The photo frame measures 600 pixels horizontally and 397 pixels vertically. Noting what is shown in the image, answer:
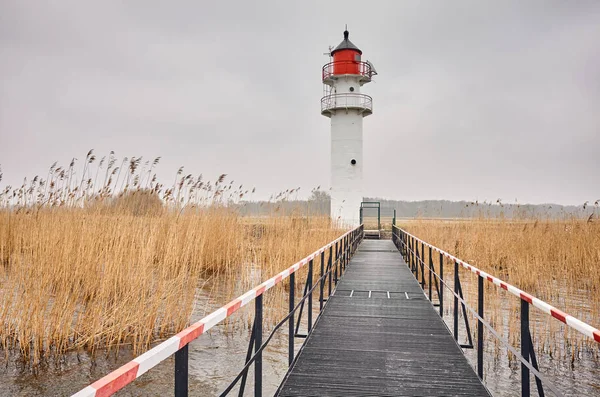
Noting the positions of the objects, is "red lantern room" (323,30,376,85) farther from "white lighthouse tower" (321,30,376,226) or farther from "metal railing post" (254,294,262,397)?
"metal railing post" (254,294,262,397)

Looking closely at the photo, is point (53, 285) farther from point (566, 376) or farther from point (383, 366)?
point (566, 376)

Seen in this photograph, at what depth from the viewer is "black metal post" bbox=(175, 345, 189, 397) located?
1.62m

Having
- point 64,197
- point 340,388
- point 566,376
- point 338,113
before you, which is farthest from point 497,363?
point 338,113

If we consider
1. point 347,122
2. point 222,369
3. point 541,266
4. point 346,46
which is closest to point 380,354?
point 222,369

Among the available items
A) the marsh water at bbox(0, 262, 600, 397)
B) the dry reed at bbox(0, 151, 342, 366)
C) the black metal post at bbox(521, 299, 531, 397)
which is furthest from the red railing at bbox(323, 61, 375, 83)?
the black metal post at bbox(521, 299, 531, 397)

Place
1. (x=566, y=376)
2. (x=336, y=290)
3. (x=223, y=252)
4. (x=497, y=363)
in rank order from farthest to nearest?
(x=223, y=252) → (x=336, y=290) → (x=497, y=363) → (x=566, y=376)

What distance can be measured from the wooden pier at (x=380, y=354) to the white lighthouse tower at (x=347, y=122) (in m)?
12.5

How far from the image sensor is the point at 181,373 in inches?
64.2

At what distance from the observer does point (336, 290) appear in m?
7.37

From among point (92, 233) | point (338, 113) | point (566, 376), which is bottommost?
point (566, 376)

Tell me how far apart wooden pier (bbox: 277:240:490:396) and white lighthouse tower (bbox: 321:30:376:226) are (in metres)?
12.5

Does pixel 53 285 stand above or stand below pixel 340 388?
above

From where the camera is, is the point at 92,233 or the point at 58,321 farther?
the point at 92,233

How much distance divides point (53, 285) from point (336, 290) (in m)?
3.98
